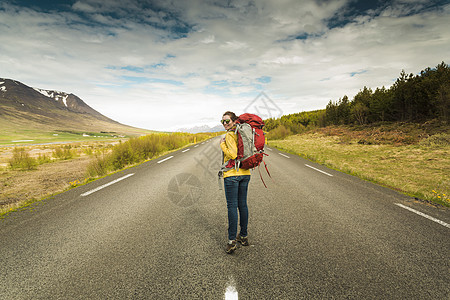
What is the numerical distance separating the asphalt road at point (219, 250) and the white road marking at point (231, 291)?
0.01 meters

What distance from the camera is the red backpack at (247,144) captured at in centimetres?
261

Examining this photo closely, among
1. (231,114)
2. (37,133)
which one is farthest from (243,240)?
(37,133)

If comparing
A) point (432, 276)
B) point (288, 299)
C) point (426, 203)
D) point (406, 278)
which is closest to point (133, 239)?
point (288, 299)

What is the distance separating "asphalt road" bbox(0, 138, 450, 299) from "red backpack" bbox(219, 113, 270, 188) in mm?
1253

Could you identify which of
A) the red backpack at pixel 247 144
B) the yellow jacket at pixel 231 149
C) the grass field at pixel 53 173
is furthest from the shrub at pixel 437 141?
the grass field at pixel 53 173

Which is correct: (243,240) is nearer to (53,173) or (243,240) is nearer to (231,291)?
(231,291)

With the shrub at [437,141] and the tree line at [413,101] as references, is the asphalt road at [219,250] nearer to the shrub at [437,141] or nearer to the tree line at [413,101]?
the shrub at [437,141]

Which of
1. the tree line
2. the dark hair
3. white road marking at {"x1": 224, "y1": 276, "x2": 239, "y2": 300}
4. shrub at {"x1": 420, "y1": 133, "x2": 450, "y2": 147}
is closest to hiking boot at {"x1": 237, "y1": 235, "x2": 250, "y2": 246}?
white road marking at {"x1": 224, "y1": 276, "x2": 239, "y2": 300}

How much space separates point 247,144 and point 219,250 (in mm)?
1583

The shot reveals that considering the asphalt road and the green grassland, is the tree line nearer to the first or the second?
the asphalt road

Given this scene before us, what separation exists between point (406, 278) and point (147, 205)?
4527 millimetres

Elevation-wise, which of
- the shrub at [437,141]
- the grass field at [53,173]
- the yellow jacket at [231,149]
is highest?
the yellow jacket at [231,149]

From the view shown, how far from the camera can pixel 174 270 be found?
2301 millimetres

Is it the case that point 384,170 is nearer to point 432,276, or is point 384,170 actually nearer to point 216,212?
point 432,276
